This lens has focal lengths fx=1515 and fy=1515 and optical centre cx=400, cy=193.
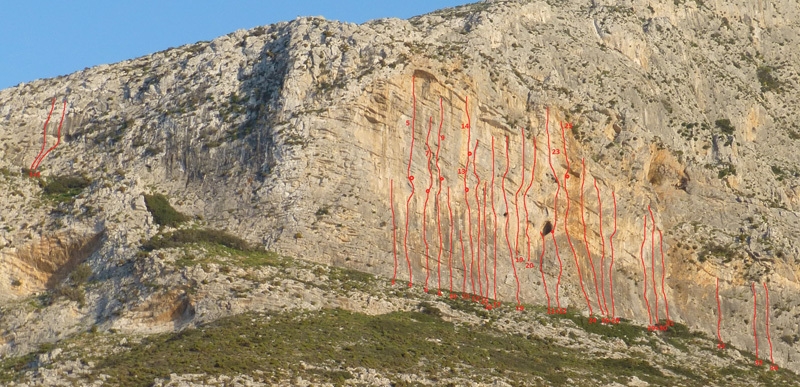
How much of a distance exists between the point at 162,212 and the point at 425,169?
16135 mm

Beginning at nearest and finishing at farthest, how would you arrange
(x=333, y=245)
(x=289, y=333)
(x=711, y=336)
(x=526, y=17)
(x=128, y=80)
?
1. (x=289, y=333)
2. (x=333, y=245)
3. (x=711, y=336)
4. (x=128, y=80)
5. (x=526, y=17)

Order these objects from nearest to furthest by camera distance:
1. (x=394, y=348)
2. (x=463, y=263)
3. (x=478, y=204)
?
(x=394, y=348) → (x=463, y=263) → (x=478, y=204)

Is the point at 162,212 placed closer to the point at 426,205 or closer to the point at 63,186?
the point at 63,186

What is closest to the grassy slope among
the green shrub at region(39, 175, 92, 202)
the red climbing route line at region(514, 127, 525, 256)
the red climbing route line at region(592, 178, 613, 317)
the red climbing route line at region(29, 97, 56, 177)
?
the red climbing route line at region(592, 178, 613, 317)

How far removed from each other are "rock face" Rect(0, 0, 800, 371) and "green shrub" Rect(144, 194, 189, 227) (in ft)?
1.96

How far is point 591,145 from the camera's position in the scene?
97312 millimetres

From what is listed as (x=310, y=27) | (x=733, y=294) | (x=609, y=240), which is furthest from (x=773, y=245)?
(x=310, y=27)

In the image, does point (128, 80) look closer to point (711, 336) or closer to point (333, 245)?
point (333, 245)

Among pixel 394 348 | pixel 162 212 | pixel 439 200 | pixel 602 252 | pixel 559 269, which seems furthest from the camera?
Answer: pixel 602 252

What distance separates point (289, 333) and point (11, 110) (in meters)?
31.8

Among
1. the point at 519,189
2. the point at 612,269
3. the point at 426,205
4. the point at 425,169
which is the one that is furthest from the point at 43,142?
the point at 612,269

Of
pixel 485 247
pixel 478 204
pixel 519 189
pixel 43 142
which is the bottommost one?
pixel 485 247

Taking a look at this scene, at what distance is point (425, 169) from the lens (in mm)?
91875

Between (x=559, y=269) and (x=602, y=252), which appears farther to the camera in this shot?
(x=602, y=252)
